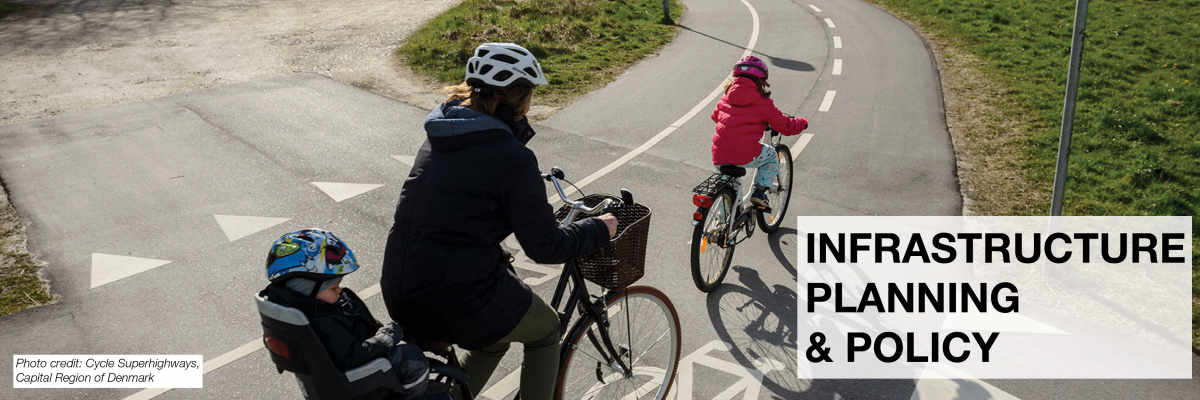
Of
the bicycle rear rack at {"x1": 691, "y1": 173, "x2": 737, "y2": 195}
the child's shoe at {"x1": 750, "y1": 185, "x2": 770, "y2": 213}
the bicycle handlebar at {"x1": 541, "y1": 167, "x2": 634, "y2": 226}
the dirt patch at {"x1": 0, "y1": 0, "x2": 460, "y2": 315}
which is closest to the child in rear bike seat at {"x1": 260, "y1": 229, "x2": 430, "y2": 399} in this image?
the bicycle handlebar at {"x1": 541, "y1": 167, "x2": 634, "y2": 226}

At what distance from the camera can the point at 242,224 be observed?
750 cm

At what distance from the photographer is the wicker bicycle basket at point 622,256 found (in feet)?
11.9

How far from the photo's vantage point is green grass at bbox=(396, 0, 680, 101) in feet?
44.4

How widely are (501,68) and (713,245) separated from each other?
10.9 feet

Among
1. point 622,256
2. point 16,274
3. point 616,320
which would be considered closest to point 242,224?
point 16,274

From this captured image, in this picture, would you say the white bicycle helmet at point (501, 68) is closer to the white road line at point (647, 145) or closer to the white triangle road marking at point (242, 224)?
the white road line at point (647, 145)

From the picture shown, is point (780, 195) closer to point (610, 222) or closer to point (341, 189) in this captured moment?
point (610, 222)

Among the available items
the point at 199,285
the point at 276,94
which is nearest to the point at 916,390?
the point at 199,285

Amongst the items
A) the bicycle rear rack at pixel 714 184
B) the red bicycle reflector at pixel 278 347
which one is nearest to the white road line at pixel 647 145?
the bicycle rear rack at pixel 714 184

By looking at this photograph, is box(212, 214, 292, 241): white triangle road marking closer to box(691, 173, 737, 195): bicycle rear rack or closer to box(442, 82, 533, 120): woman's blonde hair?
box(691, 173, 737, 195): bicycle rear rack

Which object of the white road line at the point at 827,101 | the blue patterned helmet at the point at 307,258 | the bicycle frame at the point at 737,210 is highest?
the blue patterned helmet at the point at 307,258

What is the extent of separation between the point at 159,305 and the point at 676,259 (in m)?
4.01
